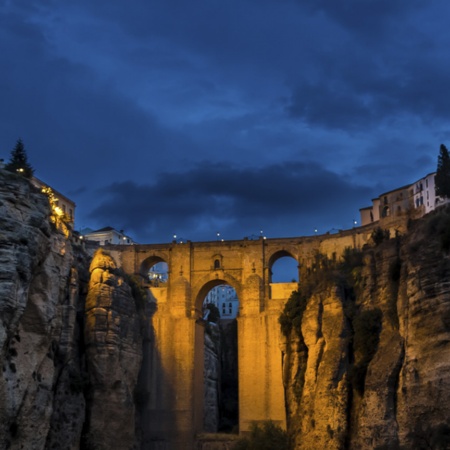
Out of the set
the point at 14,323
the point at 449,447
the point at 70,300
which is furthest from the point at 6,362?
the point at 449,447

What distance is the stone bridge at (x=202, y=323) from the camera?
172ft

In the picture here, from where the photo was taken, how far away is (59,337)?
45875 mm

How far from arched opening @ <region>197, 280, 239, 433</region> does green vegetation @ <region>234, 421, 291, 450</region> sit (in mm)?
10047

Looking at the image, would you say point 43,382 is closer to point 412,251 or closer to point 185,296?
point 185,296

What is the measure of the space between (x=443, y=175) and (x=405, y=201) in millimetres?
12359

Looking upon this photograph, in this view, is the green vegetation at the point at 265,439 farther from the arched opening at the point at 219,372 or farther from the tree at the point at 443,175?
the tree at the point at 443,175

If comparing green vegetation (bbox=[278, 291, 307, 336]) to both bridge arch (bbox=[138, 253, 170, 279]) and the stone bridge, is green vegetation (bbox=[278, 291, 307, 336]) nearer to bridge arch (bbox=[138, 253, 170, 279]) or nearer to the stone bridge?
the stone bridge

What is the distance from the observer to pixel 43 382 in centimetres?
4222

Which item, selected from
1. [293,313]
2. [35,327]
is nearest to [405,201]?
[293,313]

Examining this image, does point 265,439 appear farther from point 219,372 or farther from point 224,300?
point 224,300

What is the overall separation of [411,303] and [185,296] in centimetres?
1924

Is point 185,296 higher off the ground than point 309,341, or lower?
higher

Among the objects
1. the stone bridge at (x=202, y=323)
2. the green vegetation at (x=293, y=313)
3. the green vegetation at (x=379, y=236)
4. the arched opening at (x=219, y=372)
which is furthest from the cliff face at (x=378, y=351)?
the arched opening at (x=219, y=372)

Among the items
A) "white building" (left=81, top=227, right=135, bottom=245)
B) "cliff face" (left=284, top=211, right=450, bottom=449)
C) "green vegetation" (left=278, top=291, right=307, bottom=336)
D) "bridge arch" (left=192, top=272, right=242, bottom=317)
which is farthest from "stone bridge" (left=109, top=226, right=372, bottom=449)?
"white building" (left=81, top=227, right=135, bottom=245)
